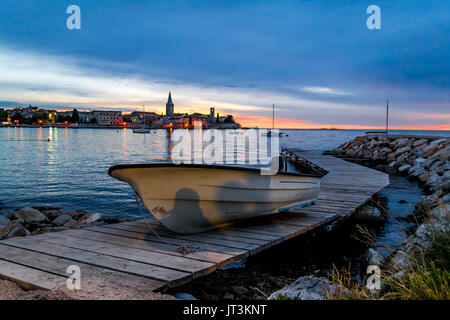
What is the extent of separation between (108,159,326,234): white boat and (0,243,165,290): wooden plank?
1.49m

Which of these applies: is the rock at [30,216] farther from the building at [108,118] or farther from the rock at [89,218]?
the building at [108,118]

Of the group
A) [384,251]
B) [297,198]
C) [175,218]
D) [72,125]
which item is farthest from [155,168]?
[72,125]

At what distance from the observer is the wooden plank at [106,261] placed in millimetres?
3971

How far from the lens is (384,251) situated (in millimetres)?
8000

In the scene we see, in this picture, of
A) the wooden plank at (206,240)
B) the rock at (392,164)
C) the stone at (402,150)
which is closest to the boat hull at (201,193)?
the wooden plank at (206,240)

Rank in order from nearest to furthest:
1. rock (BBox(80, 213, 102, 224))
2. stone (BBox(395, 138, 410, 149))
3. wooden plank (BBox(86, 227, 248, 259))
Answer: wooden plank (BBox(86, 227, 248, 259)), rock (BBox(80, 213, 102, 224)), stone (BBox(395, 138, 410, 149))

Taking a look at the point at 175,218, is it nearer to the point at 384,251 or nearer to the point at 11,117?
the point at 384,251

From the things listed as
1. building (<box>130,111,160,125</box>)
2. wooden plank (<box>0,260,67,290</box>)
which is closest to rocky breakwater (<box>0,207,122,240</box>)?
wooden plank (<box>0,260,67,290</box>)

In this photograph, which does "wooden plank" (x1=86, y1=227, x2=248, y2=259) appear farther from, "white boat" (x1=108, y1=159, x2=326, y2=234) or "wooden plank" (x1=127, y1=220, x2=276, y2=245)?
"wooden plank" (x1=127, y1=220, x2=276, y2=245)

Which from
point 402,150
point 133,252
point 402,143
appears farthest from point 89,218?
point 402,143

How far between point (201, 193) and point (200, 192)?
30 millimetres

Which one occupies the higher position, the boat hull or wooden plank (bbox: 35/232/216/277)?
the boat hull

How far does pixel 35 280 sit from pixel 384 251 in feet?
24.9

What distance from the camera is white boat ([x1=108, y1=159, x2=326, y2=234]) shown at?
5.24m
